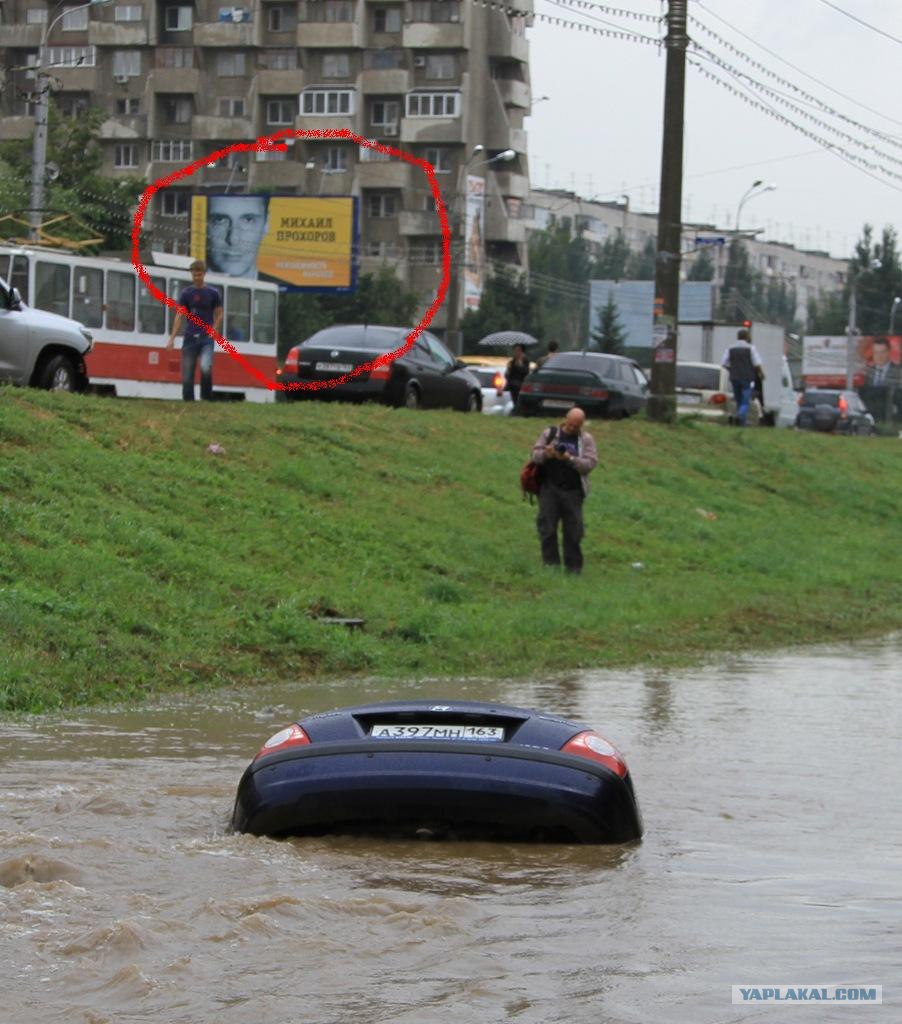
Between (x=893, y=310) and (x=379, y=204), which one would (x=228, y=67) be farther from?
(x=893, y=310)

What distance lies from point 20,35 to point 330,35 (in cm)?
1313

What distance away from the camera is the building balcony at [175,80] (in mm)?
81312

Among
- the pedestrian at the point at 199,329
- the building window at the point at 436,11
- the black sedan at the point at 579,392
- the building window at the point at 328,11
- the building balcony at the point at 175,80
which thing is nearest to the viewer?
the pedestrian at the point at 199,329

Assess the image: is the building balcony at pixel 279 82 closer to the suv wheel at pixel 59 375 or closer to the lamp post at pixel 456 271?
the lamp post at pixel 456 271

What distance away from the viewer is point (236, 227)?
5684 cm

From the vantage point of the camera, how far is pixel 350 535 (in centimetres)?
1761

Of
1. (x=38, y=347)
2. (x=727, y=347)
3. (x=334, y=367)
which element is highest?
(x=727, y=347)

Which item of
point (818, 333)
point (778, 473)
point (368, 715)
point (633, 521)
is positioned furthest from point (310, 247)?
point (818, 333)

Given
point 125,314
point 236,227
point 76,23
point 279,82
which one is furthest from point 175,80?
point 125,314

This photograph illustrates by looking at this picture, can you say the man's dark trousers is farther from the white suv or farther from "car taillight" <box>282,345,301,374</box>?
"car taillight" <box>282,345,301,374</box>

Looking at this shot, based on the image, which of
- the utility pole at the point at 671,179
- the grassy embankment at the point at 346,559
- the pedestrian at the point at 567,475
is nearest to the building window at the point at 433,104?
the utility pole at the point at 671,179

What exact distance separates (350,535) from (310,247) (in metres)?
41.9

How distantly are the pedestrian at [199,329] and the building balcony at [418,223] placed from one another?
59297 mm

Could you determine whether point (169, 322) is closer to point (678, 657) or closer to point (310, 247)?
point (678, 657)
